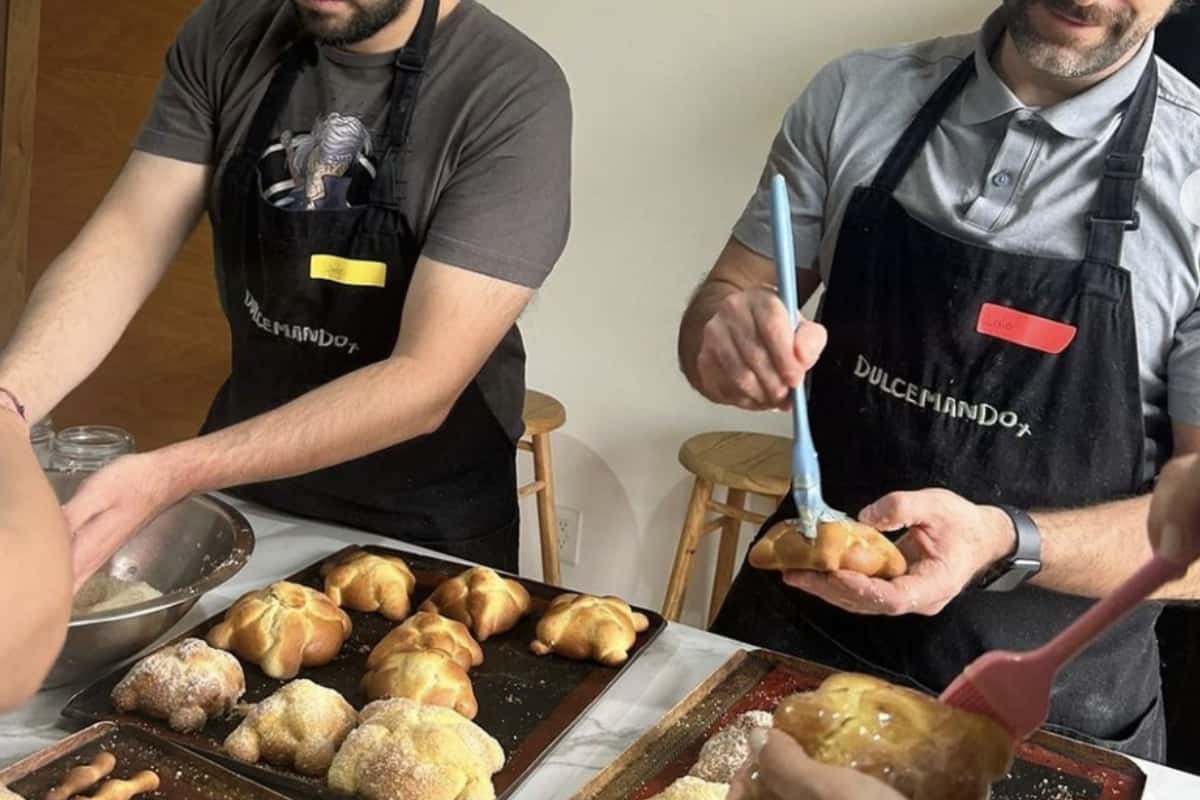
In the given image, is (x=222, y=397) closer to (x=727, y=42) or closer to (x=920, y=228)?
(x=920, y=228)

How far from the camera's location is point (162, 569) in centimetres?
150

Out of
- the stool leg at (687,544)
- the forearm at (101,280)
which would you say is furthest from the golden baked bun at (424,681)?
the stool leg at (687,544)

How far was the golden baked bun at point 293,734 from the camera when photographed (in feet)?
3.84

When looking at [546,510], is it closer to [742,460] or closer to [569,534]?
[569,534]

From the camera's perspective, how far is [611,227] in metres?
3.28

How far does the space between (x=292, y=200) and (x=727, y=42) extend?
5.10ft

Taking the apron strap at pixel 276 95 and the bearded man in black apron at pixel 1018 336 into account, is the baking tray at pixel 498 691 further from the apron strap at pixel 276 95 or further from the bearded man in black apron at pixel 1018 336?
the apron strap at pixel 276 95

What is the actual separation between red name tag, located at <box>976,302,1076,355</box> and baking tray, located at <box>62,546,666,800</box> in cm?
52

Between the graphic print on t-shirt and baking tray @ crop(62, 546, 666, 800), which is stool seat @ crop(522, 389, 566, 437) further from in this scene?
baking tray @ crop(62, 546, 666, 800)

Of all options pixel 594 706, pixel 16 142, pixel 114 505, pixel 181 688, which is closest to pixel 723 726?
pixel 594 706

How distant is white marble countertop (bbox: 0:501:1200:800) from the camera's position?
1.20 m

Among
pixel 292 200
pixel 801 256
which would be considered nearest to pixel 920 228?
pixel 801 256

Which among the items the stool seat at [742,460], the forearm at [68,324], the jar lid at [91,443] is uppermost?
the forearm at [68,324]

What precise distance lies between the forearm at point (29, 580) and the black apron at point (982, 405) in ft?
3.56
